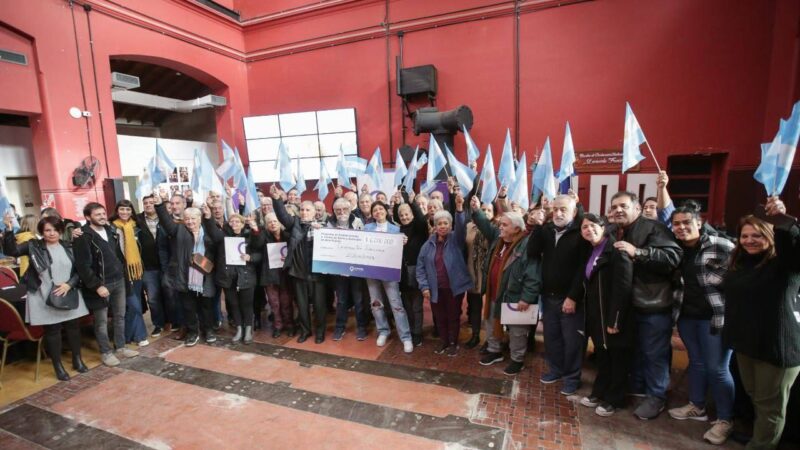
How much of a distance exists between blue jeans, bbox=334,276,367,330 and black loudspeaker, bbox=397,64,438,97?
5.61m

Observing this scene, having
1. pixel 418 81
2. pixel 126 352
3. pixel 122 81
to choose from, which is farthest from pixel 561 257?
pixel 122 81

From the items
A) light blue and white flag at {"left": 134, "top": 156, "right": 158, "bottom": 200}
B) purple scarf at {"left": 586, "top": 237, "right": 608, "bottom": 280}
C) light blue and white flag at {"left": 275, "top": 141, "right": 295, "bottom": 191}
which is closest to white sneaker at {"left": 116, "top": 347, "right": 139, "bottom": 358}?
light blue and white flag at {"left": 134, "top": 156, "right": 158, "bottom": 200}

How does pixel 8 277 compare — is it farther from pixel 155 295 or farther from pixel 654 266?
pixel 654 266

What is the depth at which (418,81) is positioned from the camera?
8.55 metres

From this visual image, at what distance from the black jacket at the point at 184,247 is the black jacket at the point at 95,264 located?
1.81ft

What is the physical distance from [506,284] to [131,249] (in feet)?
15.1

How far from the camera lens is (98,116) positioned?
24.6 ft

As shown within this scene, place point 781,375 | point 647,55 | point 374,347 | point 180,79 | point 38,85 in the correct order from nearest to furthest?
1. point 781,375
2. point 374,347
3. point 38,85
4. point 647,55
5. point 180,79

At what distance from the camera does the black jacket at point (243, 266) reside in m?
4.46

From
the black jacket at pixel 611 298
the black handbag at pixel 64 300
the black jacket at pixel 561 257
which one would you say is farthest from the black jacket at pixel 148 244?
the black jacket at pixel 611 298

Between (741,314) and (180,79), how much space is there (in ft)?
45.8

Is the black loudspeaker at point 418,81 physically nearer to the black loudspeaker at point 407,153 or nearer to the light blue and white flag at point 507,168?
A: the black loudspeaker at point 407,153

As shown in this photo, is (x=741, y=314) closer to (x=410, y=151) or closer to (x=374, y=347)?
(x=374, y=347)

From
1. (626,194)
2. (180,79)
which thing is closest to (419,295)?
(626,194)
